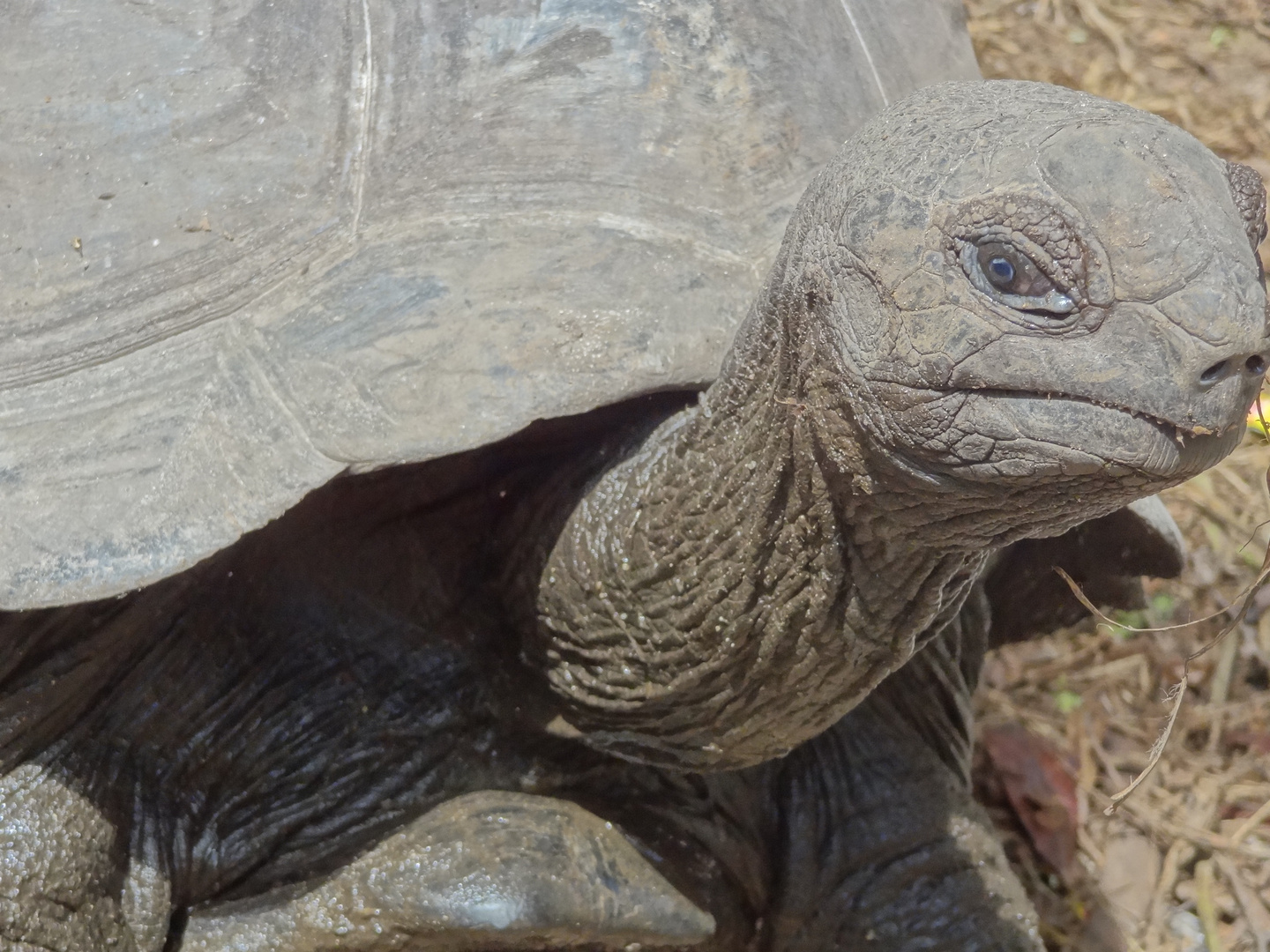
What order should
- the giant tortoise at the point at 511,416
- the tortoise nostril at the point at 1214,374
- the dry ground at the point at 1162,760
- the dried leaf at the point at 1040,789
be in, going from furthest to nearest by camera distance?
the dried leaf at the point at 1040,789, the dry ground at the point at 1162,760, the giant tortoise at the point at 511,416, the tortoise nostril at the point at 1214,374

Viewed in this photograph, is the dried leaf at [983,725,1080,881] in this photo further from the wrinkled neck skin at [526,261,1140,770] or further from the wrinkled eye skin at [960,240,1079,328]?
the wrinkled eye skin at [960,240,1079,328]

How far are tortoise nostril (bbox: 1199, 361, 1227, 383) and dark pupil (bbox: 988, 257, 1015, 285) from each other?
0.23 metres

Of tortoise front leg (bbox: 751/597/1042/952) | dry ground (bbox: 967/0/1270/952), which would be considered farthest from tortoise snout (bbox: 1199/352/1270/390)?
dry ground (bbox: 967/0/1270/952)

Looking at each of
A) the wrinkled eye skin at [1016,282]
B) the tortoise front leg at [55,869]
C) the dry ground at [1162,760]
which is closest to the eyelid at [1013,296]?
the wrinkled eye skin at [1016,282]

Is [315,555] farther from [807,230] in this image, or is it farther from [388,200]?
[807,230]

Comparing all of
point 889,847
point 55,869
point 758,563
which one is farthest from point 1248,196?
point 55,869

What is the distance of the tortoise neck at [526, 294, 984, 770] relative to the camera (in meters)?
1.89

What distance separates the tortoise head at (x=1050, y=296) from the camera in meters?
1.52

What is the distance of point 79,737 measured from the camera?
2234mm

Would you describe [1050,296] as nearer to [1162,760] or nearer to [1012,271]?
[1012,271]

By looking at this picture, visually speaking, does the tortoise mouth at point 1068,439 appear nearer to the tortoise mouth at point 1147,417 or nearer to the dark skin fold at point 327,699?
the tortoise mouth at point 1147,417

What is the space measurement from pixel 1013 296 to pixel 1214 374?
9.1 inches

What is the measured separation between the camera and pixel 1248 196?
1665 millimetres

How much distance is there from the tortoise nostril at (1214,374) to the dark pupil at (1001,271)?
23 centimetres
